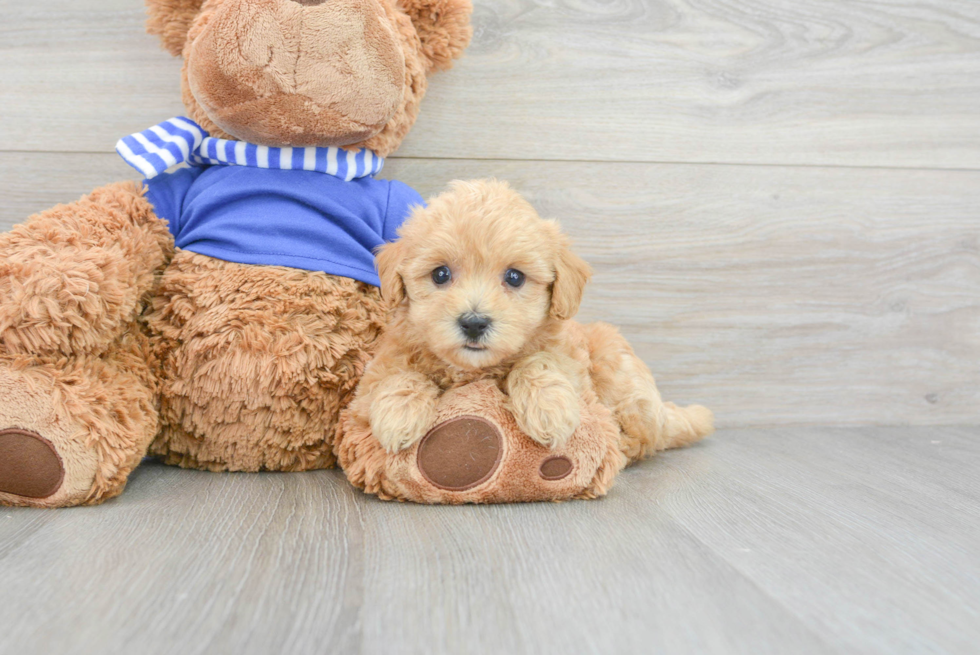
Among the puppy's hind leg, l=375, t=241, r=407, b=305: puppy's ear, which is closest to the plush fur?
l=375, t=241, r=407, b=305: puppy's ear

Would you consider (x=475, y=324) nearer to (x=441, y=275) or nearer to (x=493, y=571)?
(x=441, y=275)

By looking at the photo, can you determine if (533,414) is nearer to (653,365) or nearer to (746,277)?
(653,365)

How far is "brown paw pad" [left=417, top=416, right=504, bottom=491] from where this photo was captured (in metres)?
1.10

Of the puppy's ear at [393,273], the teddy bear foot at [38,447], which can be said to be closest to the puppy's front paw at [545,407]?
the puppy's ear at [393,273]

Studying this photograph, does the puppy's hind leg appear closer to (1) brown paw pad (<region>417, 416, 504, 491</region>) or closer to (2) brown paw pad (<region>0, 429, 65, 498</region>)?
(1) brown paw pad (<region>417, 416, 504, 491</region>)

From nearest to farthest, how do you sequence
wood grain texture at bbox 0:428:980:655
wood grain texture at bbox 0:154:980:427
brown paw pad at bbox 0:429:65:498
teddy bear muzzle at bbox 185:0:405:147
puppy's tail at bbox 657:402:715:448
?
wood grain texture at bbox 0:428:980:655, brown paw pad at bbox 0:429:65:498, teddy bear muzzle at bbox 185:0:405:147, puppy's tail at bbox 657:402:715:448, wood grain texture at bbox 0:154:980:427

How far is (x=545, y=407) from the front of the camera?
3.55ft

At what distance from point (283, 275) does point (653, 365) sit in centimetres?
90

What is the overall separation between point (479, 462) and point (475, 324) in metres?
0.21

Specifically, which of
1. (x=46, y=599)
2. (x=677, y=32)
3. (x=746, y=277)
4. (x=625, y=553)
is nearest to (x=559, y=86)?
(x=677, y=32)

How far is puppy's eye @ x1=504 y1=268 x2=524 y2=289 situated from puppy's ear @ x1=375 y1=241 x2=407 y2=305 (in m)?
0.16

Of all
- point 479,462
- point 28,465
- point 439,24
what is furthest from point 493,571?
point 439,24

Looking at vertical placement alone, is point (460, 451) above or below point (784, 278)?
below

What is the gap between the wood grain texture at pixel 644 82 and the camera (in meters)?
1.52
